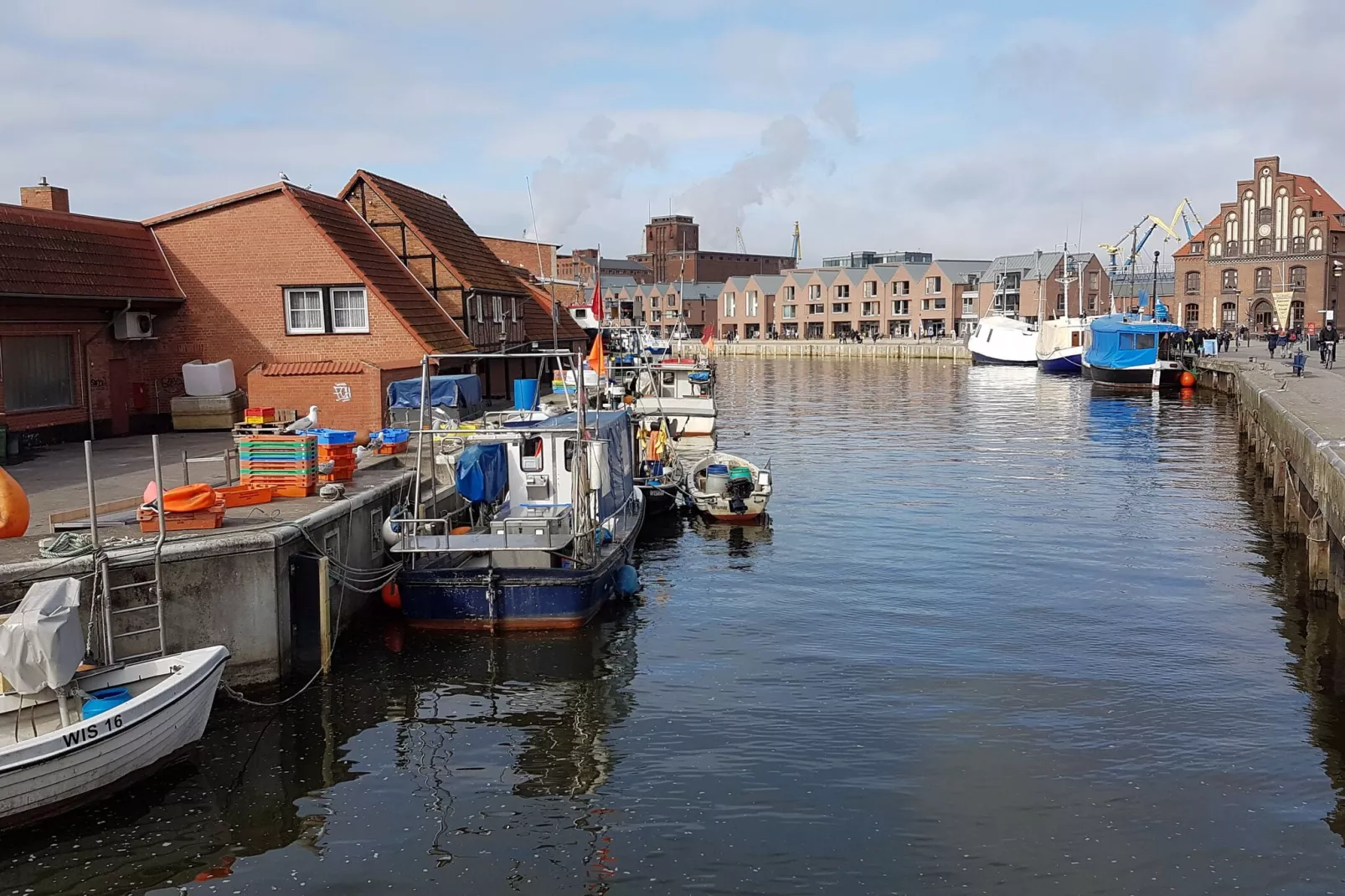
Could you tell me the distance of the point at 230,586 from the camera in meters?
16.5

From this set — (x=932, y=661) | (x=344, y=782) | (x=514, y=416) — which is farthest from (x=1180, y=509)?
(x=344, y=782)

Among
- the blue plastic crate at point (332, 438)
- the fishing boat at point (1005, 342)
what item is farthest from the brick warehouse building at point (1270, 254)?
the blue plastic crate at point (332, 438)

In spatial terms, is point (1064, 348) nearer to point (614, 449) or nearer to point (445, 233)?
point (445, 233)

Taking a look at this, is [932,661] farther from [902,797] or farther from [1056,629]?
[902,797]

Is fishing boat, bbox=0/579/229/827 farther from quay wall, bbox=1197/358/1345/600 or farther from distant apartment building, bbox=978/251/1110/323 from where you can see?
distant apartment building, bbox=978/251/1110/323

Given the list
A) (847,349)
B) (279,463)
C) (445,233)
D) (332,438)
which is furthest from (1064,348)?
(279,463)

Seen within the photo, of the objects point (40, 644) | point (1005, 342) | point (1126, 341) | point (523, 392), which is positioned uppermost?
point (1005, 342)

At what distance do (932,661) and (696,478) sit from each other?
15.0 meters

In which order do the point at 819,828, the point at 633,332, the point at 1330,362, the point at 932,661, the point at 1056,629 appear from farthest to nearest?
1. the point at 633,332
2. the point at 1330,362
3. the point at 1056,629
4. the point at 932,661
5. the point at 819,828

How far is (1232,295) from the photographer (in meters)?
112

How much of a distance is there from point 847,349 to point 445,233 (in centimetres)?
9956

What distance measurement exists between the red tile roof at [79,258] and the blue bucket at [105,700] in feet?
56.9

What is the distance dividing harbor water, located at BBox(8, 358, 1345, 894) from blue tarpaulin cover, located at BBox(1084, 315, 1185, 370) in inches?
2147

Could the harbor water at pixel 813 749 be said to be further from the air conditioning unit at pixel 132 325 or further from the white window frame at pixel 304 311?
the air conditioning unit at pixel 132 325
